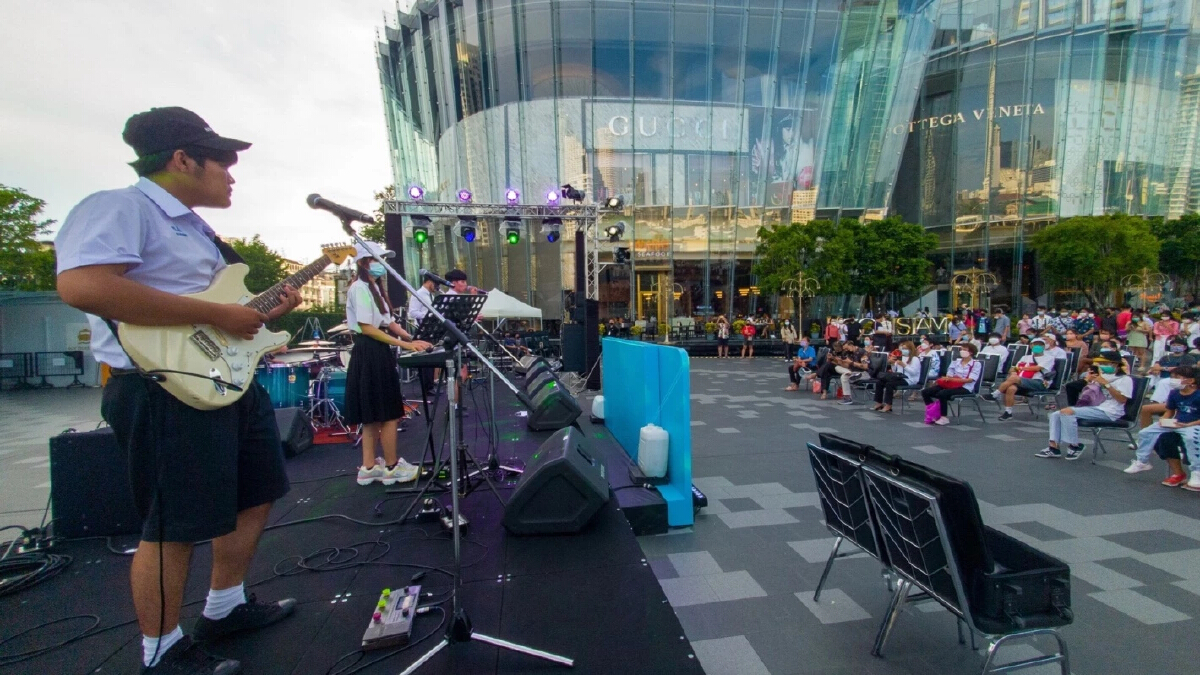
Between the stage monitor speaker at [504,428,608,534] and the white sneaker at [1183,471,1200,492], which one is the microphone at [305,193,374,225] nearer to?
the stage monitor speaker at [504,428,608,534]

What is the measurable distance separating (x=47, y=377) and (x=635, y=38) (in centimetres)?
2607

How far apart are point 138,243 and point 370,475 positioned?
9.71 ft

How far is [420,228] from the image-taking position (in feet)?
Result: 45.7

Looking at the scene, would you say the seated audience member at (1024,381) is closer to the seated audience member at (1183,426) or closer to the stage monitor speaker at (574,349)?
the seated audience member at (1183,426)

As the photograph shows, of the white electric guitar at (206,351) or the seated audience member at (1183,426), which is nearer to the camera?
the white electric guitar at (206,351)

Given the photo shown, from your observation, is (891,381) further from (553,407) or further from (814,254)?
(814,254)

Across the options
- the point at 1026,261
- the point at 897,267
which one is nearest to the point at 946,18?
the point at 1026,261

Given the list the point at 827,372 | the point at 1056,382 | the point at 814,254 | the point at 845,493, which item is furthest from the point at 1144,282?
the point at 845,493

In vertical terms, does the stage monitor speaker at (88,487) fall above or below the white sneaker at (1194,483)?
above

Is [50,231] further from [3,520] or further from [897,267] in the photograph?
[897,267]

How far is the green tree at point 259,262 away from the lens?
3569 cm

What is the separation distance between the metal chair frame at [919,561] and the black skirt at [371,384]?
133 inches

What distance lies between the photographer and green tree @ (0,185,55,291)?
60.7 feet

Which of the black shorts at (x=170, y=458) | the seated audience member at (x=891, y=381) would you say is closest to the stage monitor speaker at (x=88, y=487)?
the black shorts at (x=170, y=458)
